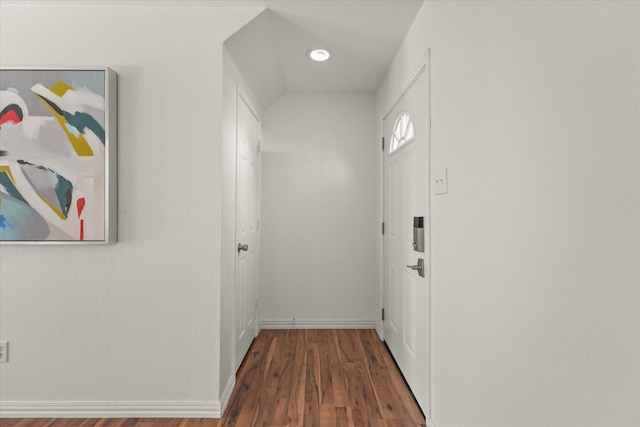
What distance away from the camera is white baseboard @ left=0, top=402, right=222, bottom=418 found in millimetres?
1980

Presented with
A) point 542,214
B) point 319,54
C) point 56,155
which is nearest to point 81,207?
point 56,155

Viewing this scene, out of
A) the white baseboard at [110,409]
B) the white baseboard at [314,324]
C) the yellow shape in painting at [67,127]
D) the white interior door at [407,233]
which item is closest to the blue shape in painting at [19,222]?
the yellow shape in painting at [67,127]

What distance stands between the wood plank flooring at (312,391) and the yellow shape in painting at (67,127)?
4.91ft

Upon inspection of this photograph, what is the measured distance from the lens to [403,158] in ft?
8.21

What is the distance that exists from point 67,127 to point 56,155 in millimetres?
167

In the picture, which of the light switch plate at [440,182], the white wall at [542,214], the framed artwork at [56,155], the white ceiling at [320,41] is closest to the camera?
the white wall at [542,214]

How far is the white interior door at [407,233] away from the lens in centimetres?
197

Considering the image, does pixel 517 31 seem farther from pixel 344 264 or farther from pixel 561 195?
pixel 344 264

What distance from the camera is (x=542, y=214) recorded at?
0.95 m

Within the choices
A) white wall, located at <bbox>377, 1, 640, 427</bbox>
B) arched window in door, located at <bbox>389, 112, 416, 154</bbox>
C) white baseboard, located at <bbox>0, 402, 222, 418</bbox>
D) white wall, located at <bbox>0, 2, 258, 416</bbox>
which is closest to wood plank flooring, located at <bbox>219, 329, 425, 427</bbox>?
white baseboard, located at <bbox>0, 402, 222, 418</bbox>

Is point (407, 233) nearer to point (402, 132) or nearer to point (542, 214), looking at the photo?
point (402, 132)

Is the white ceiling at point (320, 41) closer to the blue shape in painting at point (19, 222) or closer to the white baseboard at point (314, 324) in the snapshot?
the blue shape in painting at point (19, 222)

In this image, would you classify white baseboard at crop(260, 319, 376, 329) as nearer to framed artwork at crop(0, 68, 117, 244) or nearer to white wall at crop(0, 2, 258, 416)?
white wall at crop(0, 2, 258, 416)

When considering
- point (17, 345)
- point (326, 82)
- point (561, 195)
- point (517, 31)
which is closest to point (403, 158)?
point (326, 82)
